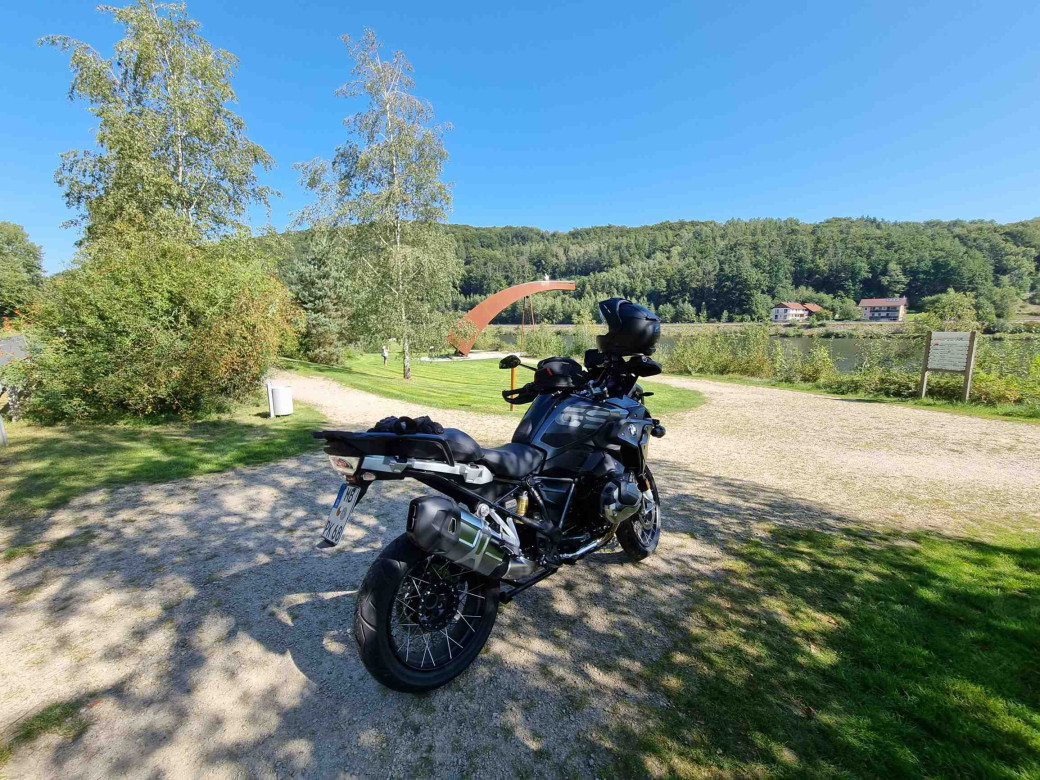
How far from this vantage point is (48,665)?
2186mm

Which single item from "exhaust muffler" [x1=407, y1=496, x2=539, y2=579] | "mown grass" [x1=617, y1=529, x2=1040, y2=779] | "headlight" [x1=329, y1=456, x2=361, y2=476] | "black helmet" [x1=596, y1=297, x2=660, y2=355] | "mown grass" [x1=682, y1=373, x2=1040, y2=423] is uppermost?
"black helmet" [x1=596, y1=297, x2=660, y2=355]

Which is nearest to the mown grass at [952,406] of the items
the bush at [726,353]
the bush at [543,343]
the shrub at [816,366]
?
the shrub at [816,366]

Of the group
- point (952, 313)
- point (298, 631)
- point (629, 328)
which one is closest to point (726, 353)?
point (952, 313)

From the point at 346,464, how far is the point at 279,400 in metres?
7.31

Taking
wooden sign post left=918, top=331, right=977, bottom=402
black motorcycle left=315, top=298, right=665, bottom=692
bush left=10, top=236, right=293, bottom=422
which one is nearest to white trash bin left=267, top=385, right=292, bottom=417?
bush left=10, top=236, right=293, bottom=422

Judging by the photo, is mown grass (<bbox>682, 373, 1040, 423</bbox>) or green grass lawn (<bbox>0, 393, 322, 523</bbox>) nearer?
green grass lawn (<bbox>0, 393, 322, 523</bbox>)

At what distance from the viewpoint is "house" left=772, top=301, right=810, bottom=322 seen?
55263mm

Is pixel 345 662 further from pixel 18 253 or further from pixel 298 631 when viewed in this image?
pixel 18 253

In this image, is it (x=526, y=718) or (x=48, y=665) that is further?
(x=48, y=665)

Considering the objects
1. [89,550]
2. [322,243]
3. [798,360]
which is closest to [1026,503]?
[89,550]

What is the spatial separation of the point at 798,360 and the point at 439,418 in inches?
519

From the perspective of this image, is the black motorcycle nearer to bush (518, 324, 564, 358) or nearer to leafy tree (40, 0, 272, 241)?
leafy tree (40, 0, 272, 241)

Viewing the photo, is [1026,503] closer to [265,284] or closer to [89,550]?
[89,550]

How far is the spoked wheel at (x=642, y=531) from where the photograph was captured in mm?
3262
